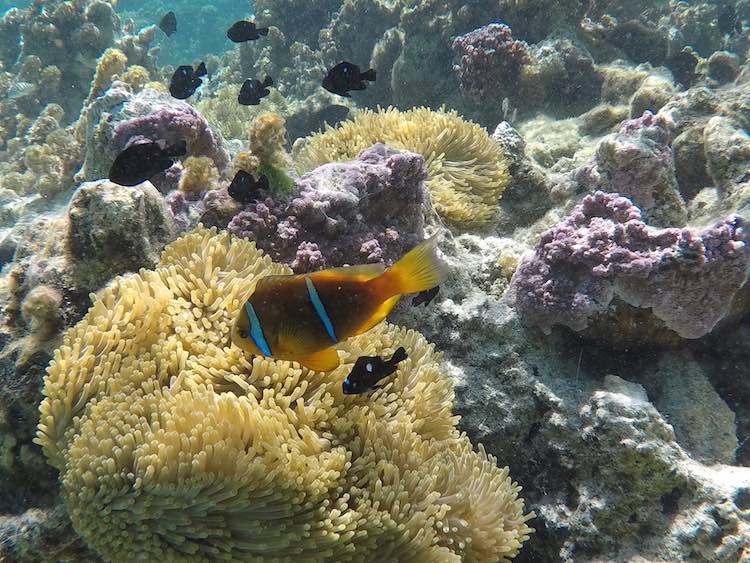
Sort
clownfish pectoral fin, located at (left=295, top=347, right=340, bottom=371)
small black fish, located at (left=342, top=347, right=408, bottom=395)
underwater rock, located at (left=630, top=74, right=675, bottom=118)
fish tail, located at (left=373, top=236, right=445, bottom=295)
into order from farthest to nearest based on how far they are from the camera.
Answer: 1. underwater rock, located at (left=630, top=74, right=675, bottom=118)
2. small black fish, located at (left=342, top=347, right=408, bottom=395)
3. clownfish pectoral fin, located at (left=295, top=347, right=340, bottom=371)
4. fish tail, located at (left=373, top=236, right=445, bottom=295)

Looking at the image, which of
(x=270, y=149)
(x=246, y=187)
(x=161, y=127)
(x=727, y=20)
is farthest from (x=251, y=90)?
(x=727, y=20)

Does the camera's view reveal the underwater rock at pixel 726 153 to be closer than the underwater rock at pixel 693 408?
No

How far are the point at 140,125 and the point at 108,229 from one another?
5.82ft

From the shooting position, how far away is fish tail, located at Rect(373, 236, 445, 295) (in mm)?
1718

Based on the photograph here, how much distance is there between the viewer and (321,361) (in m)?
1.95

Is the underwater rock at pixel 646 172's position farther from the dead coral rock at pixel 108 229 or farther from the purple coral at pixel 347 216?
the dead coral rock at pixel 108 229

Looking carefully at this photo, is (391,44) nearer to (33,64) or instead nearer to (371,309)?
(33,64)

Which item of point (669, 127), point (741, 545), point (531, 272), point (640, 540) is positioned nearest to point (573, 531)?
point (640, 540)

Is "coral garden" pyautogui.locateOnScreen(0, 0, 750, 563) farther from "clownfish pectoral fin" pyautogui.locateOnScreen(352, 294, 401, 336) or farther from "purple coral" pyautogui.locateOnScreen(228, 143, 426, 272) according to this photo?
"clownfish pectoral fin" pyautogui.locateOnScreen(352, 294, 401, 336)

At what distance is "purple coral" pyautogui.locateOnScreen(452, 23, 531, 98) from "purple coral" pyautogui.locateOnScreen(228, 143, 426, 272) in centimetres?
525

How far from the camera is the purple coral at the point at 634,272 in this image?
3264 mm

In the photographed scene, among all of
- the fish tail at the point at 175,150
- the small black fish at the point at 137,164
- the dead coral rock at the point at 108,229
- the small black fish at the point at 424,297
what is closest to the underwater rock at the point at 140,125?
the fish tail at the point at 175,150

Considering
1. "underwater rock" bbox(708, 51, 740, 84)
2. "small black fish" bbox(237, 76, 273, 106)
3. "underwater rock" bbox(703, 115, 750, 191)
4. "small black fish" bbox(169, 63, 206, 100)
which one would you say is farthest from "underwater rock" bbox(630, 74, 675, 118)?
"small black fish" bbox(169, 63, 206, 100)

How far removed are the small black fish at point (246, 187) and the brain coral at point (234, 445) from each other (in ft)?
1.98
